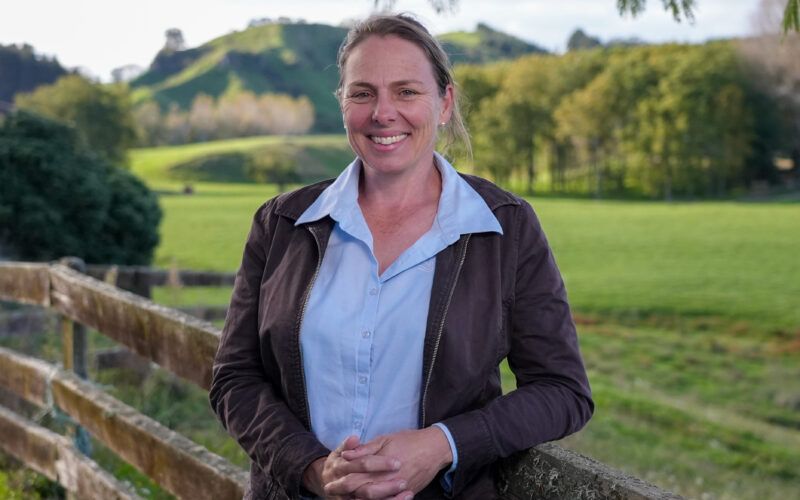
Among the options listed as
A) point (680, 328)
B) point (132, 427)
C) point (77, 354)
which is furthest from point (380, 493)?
point (680, 328)

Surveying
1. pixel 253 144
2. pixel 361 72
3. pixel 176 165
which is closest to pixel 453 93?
pixel 361 72

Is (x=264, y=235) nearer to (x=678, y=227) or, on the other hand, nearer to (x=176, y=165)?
(x=678, y=227)

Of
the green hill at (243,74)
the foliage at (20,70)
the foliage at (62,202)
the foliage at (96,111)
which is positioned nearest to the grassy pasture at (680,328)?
the foliage at (62,202)

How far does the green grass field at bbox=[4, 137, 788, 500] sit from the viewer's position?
30.4 ft

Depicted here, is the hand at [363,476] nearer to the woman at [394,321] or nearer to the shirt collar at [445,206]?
the woman at [394,321]

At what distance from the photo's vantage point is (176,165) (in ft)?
277

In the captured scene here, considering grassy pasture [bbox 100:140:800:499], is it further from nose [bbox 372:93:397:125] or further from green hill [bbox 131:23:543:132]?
green hill [bbox 131:23:543:132]

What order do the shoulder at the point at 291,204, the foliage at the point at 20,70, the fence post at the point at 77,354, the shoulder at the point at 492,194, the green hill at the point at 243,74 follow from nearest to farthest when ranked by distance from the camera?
the shoulder at the point at 492,194
the shoulder at the point at 291,204
the fence post at the point at 77,354
the foliage at the point at 20,70
the green hill at the point at 243,74

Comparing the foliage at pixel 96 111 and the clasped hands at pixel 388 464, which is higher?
the foliage at pixel 96 111

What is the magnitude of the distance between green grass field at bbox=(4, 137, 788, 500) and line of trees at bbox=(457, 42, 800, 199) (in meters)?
13.4

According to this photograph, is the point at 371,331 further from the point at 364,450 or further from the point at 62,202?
the point at 62,202

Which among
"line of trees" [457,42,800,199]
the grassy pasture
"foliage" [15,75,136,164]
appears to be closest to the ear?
the grassy pasture

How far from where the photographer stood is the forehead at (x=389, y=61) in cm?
210

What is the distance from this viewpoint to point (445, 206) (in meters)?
2.08
